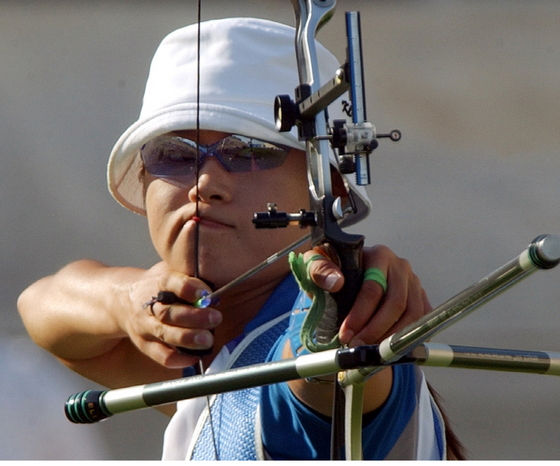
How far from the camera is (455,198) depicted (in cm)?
152

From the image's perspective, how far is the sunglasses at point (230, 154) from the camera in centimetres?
120

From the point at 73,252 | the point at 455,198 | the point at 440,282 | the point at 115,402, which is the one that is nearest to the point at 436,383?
the point at 440,282

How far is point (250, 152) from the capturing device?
47.6 inches

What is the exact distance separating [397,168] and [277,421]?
2.13 ft

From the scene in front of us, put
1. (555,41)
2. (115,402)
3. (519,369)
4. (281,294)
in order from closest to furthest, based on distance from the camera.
A: (519,369) → (115,402) → (281,294) → (555,41)

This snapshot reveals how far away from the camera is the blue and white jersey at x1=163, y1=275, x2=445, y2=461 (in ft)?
3.17

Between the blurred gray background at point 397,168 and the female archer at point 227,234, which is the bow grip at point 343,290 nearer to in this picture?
the female archer at point 227,234

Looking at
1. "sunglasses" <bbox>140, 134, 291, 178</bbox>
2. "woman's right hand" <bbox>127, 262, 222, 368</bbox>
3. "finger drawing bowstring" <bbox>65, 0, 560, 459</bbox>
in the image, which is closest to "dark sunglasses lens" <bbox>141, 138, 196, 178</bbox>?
"sunglasses" <bbox>140, 134, 291, 178</bbox>

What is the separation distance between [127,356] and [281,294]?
1.77ft

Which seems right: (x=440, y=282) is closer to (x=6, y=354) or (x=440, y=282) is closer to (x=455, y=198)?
(x=455, y=198)

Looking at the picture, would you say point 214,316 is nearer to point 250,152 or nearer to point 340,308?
point 250,152

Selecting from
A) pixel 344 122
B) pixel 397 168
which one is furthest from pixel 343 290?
pixel 397 168

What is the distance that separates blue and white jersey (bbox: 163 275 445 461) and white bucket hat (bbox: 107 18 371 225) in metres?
0.22

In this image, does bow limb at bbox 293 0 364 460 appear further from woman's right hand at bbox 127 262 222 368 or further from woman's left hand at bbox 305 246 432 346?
woman's right hand at bbox 127 262 222 368
